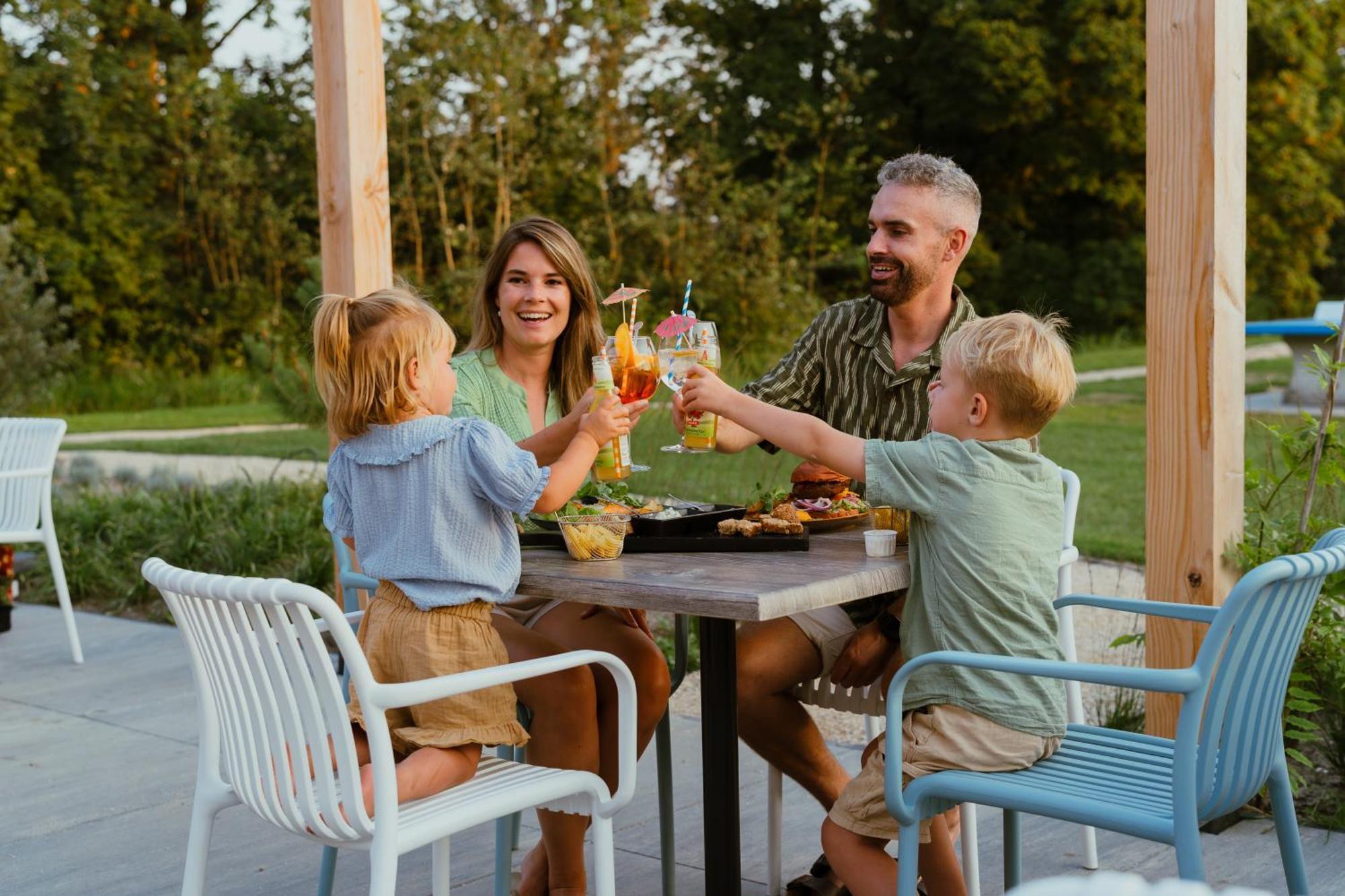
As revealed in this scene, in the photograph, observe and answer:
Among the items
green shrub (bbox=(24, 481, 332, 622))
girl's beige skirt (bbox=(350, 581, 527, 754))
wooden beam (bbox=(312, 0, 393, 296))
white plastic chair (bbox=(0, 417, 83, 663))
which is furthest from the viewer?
green shrub (bbox=(24, 481, 332, 622))

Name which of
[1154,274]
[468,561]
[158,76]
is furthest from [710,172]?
[468,561]

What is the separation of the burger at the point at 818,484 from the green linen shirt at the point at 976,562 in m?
0.56

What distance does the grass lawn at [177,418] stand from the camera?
12.8m

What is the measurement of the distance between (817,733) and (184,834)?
1.65 meters

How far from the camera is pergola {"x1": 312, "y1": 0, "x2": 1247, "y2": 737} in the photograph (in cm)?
321

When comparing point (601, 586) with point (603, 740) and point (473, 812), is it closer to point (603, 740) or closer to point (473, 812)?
point (473, 812)

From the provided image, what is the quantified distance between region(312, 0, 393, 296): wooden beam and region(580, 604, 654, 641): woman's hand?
1489mm

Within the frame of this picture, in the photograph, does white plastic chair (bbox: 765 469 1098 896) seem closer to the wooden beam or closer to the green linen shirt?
the green linen shirt

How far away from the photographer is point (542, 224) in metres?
3.26

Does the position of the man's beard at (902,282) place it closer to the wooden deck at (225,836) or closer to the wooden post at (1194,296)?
the wooden post at (1194,296)

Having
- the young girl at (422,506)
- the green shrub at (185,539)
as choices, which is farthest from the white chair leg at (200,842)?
the green shrub at (185,539)

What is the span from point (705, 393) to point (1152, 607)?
857 millimetres

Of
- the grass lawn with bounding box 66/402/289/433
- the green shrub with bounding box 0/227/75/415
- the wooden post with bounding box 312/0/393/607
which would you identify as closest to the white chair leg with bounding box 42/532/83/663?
the wooden post with bounding box 312/0/393/607

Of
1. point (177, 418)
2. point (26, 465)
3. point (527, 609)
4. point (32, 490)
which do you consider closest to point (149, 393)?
point (177, 418)
